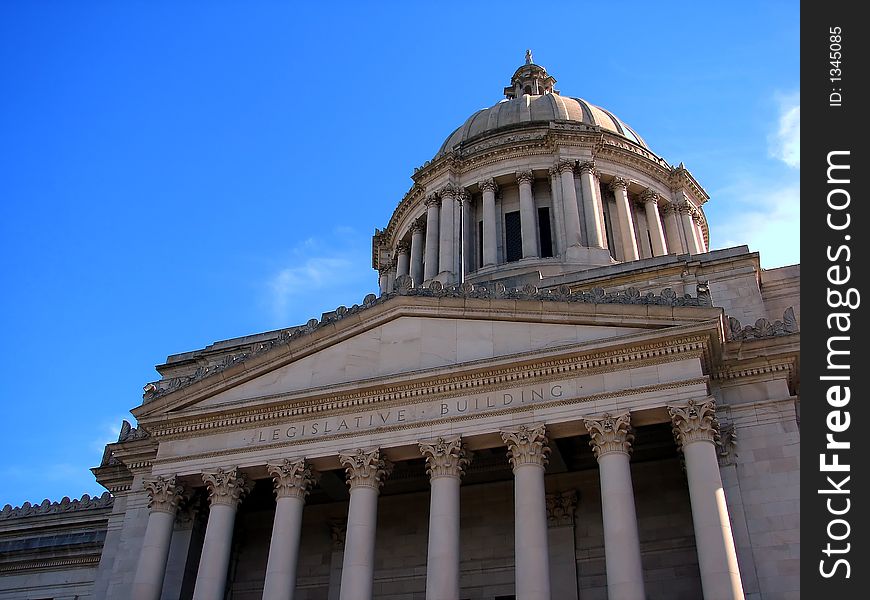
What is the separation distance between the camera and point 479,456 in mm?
26844

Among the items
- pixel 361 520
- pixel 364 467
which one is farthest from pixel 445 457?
pixel 361 520

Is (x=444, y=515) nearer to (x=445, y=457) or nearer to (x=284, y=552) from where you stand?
→ (x=445, y=457)

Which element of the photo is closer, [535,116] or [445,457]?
[445,457]

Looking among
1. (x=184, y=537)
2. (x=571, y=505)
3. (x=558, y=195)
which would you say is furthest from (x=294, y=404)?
(x=558, y=195)

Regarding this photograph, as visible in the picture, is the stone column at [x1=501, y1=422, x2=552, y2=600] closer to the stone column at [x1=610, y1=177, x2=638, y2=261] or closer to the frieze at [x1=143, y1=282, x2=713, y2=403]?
the frieze at [x1=143, y1=282, x2=713, y2=403]

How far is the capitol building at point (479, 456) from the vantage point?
70.6 feet

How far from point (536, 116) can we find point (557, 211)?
804 centimetres

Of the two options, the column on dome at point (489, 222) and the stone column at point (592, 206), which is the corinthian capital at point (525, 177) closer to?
the column on dome at point (489, 222)

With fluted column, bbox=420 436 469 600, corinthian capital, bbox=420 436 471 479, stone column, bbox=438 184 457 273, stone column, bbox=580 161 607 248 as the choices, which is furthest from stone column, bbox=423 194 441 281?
fluted column, bbox=420 436 469 600

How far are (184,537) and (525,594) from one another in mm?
12090

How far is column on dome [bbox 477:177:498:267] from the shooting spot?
4150cm
